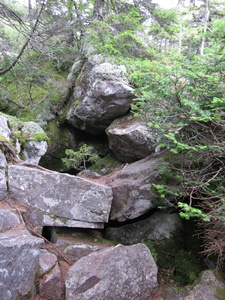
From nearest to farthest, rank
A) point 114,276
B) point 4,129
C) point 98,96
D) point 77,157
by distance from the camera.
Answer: point 114,276
point 4,129
point 77,157
point 98,96

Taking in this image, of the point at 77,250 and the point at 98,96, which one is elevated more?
the point at 98,96

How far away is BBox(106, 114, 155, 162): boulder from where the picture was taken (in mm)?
9680

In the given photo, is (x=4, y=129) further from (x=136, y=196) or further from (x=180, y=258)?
(x=180, y=258)

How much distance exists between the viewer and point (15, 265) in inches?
158

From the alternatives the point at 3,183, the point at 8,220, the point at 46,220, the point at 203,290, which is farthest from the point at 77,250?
the point at 203,290

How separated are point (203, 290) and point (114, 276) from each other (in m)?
1.91

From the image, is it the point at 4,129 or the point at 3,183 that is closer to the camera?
the point at 3,183

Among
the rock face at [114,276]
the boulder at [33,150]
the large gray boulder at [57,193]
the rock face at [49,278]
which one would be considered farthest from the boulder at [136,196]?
the boulder at [33,150]

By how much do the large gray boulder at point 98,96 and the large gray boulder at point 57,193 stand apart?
20.0 ft

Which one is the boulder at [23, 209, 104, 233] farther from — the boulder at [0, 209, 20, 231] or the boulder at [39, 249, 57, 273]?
the boulder at [39, 249, 57, 273]

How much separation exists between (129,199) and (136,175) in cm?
92

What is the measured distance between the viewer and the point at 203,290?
4344 mm

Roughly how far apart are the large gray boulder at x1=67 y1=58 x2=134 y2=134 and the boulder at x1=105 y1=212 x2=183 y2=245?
6273mm

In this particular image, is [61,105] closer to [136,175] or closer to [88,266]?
[136,175]
